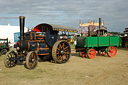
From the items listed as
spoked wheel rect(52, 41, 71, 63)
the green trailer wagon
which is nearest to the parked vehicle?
the green trailer wagon

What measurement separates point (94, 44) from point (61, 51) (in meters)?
3.24

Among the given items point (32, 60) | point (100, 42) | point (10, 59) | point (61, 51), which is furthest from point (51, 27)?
point (100, 42)

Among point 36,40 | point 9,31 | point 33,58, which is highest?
point 9,31

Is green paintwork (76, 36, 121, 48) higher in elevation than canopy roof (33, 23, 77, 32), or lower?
lower

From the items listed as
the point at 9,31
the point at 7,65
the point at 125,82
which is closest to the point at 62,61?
the point at 7,65

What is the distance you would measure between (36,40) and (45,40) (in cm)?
53

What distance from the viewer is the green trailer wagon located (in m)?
10.3

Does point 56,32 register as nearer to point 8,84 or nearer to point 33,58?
point 33,58

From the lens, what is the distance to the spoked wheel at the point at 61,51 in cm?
781

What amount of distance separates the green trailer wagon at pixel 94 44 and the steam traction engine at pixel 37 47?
5.16 ft

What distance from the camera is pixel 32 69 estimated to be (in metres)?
6.63

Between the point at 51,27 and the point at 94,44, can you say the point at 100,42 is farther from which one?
the point at 51,27

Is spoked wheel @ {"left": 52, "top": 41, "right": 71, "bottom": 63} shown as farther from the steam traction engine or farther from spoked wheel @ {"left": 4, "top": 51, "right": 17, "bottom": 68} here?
spoked wheel @ {"left": 4, "top": 51, "right": 17, "bottom": 68}

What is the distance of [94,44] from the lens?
10.4 metres
